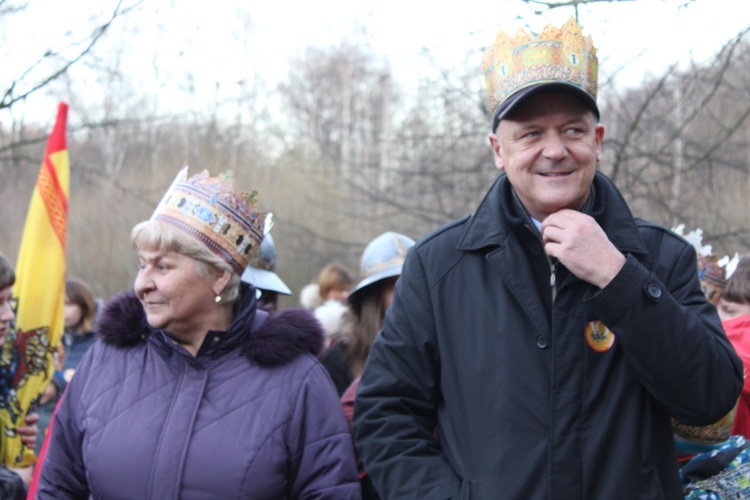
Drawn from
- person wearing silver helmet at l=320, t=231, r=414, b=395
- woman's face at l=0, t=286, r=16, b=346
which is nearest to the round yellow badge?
person wearing silver helmet at l=320, t=231, r=414, b=395

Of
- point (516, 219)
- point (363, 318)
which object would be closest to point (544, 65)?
point (516, 219)

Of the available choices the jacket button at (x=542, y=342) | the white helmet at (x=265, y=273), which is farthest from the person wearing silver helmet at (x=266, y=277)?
the jacket button at (x=542, y=342)

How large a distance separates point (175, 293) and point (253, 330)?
0.31 m

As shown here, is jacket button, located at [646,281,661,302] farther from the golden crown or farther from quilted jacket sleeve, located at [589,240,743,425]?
the golden crown

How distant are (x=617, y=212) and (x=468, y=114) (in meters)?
5.60

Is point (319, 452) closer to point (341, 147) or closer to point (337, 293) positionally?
point (337, 293)

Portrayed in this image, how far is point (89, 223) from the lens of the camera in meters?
20.7

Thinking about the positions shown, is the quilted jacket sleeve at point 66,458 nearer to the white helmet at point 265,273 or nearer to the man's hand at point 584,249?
the white helmet at point 265,273

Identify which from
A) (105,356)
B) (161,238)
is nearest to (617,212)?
(161,238)

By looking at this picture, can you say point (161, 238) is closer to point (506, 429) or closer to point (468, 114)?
point (506, 429)

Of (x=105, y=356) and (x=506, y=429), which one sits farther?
(x=105, y=356)

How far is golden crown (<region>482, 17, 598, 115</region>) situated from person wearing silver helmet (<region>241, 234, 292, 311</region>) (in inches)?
78.7

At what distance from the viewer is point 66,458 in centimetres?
314

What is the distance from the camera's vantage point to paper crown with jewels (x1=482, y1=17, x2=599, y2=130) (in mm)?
2404
